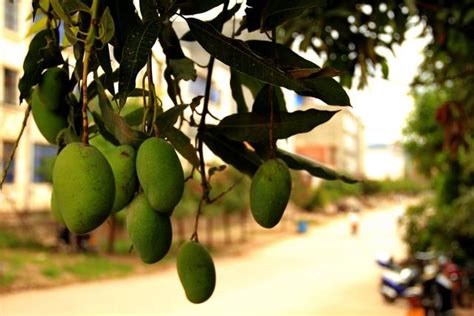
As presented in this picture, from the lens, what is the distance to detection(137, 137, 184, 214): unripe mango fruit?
2.12ft

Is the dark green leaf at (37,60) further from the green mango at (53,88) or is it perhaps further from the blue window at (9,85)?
the blue window at (9,85)

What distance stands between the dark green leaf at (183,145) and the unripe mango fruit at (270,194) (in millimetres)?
120

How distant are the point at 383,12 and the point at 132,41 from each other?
1.15 meters

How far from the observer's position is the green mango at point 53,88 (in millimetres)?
757

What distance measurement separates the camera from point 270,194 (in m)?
0.71

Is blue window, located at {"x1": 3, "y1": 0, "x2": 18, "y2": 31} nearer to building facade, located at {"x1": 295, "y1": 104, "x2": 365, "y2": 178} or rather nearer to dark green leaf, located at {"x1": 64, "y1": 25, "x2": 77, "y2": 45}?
→ dark green leaf, located at {"x1": 64, "y1": 25, "x2": 77, "y2": 45}

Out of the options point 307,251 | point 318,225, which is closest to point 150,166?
point 307,251

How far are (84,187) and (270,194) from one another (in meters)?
0.20

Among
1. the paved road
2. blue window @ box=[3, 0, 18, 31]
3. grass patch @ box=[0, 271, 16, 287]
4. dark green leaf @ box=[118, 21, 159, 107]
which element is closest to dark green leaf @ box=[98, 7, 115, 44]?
dark green leaf @ box=[118, 21, 159, 107]

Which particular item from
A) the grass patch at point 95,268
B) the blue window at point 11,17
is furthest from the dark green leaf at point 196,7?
the blue window at point 11,17

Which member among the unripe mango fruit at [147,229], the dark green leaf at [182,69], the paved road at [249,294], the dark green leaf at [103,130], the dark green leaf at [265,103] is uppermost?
the dark green leaf at [182,69]

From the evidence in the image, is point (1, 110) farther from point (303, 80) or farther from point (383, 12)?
point (303, 80)

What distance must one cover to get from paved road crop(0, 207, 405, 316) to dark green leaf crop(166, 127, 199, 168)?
6040 mm

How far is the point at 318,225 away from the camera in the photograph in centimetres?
2072
